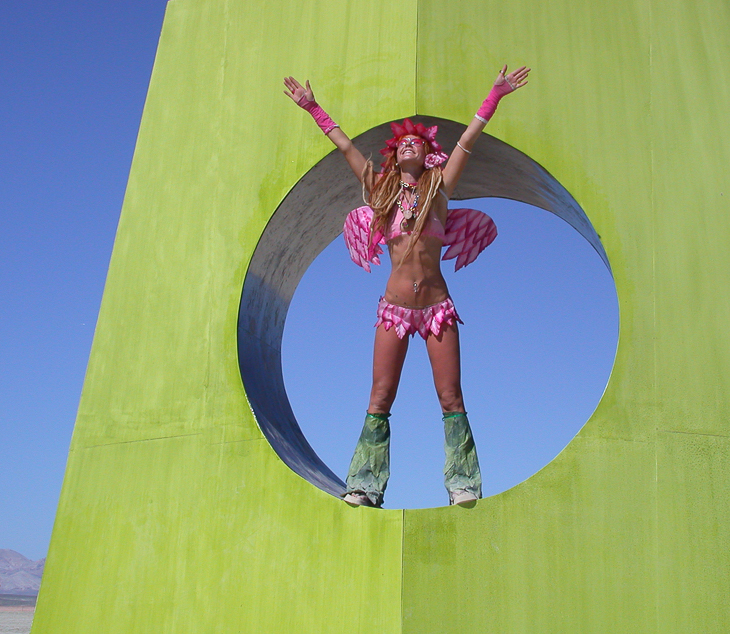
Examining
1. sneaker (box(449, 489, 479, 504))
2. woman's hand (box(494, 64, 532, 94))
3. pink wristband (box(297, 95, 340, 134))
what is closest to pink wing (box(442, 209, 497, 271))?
woman's hand (box(494, 64, 532, 94))

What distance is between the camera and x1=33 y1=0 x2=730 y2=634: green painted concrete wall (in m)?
4.35

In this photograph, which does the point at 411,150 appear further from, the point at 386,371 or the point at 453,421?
the point at 453,421

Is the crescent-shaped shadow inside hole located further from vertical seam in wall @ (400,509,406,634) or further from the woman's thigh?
the woman's thigh

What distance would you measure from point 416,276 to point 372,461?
1067 mm

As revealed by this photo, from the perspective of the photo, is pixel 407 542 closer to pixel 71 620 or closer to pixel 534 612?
pixel 534 612

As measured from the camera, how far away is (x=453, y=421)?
4863 mm

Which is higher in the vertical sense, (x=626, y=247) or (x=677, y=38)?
(x=677, y=38)

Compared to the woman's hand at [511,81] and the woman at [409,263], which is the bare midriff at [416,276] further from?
the woman's hand at [511,81]

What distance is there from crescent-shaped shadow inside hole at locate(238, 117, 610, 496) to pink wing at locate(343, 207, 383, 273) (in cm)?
37

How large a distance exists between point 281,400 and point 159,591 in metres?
1.51

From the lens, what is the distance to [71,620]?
4.86 meters

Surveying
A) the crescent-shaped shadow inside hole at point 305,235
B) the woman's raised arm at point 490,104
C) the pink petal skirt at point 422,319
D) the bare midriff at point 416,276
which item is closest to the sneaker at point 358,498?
the crescent-shaped shadow inside hole at point 305,235

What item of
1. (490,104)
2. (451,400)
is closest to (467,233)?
(490,104)

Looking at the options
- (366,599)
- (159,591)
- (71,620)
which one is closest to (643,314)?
(366,599)
